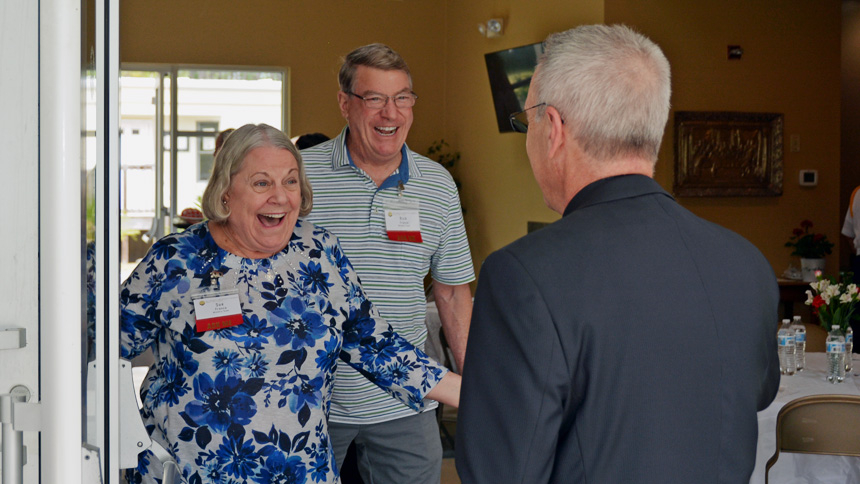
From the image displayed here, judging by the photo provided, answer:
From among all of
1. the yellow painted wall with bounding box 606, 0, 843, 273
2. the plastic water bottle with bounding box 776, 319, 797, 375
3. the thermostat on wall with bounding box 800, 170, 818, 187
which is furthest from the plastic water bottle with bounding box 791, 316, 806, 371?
the thermostat on wall with bounding box 800, 170, 818, 187

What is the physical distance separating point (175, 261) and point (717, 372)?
122 centimetres

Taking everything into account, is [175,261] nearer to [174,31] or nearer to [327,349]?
[327,349]

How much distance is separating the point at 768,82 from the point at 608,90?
5956 millimetres

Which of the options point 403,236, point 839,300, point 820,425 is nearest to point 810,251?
point 839,300

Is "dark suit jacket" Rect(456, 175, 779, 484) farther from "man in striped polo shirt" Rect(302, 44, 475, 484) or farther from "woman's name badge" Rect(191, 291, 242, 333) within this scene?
"man in striped polo shirt" Rect(302, 44, 475, 484)

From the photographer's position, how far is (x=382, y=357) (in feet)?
6.66

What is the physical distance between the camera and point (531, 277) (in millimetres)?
1156

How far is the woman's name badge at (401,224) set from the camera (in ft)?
7.95

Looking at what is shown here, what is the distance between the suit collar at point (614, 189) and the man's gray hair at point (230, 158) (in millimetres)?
1003

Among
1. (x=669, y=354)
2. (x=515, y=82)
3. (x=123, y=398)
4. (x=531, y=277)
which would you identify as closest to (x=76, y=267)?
(x=123, y=398)

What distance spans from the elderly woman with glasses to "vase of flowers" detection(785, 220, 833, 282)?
5.20 metres

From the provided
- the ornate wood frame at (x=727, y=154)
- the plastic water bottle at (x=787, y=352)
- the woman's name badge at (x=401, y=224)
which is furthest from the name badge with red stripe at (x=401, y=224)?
the ornate wood frame at (x=727, y=154)

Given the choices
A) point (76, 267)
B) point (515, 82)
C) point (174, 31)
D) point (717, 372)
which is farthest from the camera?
point (174, 31)

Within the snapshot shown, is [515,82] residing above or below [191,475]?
above
